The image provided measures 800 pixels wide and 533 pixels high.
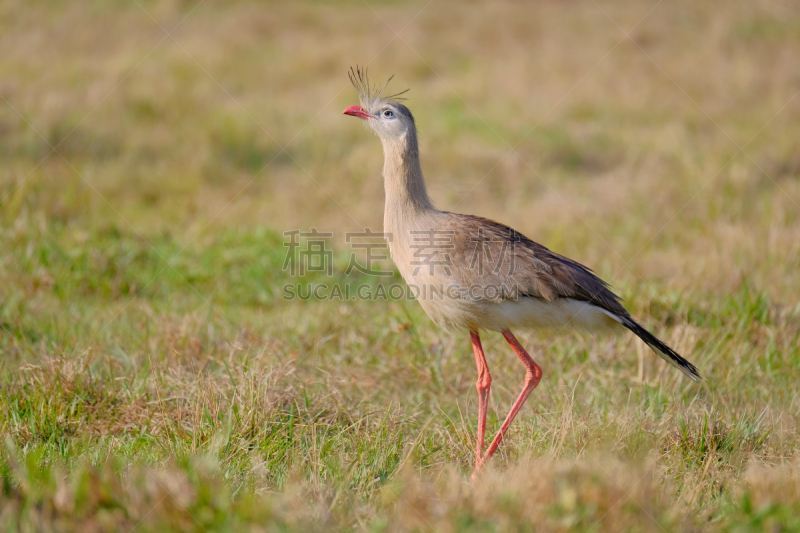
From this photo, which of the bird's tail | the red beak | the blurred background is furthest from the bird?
the blurred background

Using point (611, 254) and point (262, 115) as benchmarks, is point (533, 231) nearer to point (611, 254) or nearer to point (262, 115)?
point (611, 254)

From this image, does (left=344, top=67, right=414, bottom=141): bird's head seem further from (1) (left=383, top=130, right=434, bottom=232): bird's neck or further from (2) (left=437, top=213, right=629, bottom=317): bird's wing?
(2) (left=437, top=213, right=629, bottom=317): bird's wing

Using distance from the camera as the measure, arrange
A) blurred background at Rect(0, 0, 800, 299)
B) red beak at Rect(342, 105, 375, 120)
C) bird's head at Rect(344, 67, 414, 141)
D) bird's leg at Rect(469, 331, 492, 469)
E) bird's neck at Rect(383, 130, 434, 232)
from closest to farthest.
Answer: bird's leg at Rect(469, 331, 492, 469) < bird's neck at Rect(383, 130, 434, 232) < bird's head at Rect(344, 67, 414, 141) < red beak at Rect(342, 105, 375, 120) < blurred background at Rect(0, 0, 800, 299)

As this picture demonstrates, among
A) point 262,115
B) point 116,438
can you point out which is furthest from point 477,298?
point 262,115

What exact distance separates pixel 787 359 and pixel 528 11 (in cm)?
1346

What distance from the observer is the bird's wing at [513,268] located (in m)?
3.18

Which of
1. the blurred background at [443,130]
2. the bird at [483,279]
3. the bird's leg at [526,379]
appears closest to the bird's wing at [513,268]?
the bird at [483,279]

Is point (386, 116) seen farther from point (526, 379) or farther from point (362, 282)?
point (362, 282)

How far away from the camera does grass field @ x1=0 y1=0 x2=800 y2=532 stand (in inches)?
85.7

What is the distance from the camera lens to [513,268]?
10.6ft

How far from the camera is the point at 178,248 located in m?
5.45

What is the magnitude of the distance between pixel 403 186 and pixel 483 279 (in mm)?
631

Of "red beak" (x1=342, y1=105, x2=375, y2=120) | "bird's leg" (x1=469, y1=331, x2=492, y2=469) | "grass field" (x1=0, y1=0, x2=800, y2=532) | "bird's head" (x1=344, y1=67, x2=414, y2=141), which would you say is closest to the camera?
"grass field" (x1=0, y1=0, x2=800, y2=532)

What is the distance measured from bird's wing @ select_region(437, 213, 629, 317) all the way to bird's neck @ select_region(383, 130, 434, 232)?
0.52ft
